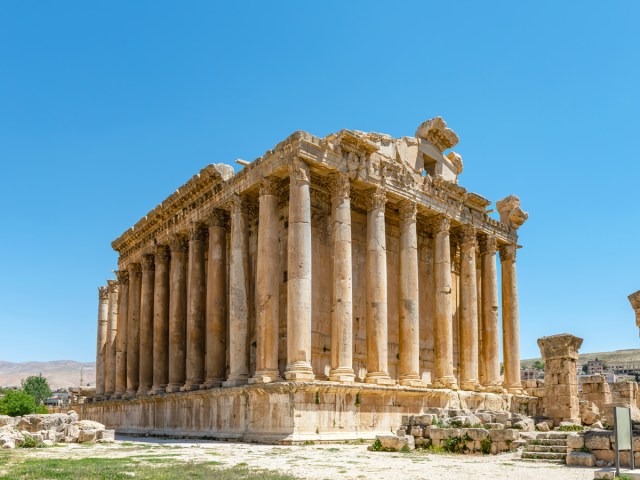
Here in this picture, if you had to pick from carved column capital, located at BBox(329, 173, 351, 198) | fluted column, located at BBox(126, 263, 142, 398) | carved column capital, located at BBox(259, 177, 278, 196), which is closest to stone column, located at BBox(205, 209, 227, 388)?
carved column capital, located at BBox(259, 177, 278, 196)

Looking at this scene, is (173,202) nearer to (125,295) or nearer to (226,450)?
(125,295)

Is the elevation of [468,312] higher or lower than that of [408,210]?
lower

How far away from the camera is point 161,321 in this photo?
29781 mm

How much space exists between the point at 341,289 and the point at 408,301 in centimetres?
366

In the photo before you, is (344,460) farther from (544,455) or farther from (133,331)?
(133,331)

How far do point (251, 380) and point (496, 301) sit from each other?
1287cm

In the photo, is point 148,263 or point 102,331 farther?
point 102,331

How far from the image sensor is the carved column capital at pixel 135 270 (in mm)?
34000

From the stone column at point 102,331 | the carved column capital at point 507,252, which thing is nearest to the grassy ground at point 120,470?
the carved column capital at point 507,252

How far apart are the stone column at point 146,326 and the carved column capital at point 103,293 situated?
967 cm

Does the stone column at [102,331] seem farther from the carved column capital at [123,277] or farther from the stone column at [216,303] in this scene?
the stone column at [216,303]

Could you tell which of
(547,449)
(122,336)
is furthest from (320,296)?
(122,336)

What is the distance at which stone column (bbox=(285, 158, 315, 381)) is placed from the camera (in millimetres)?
19703

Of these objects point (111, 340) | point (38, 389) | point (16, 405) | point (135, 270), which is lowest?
point (38, 389)
